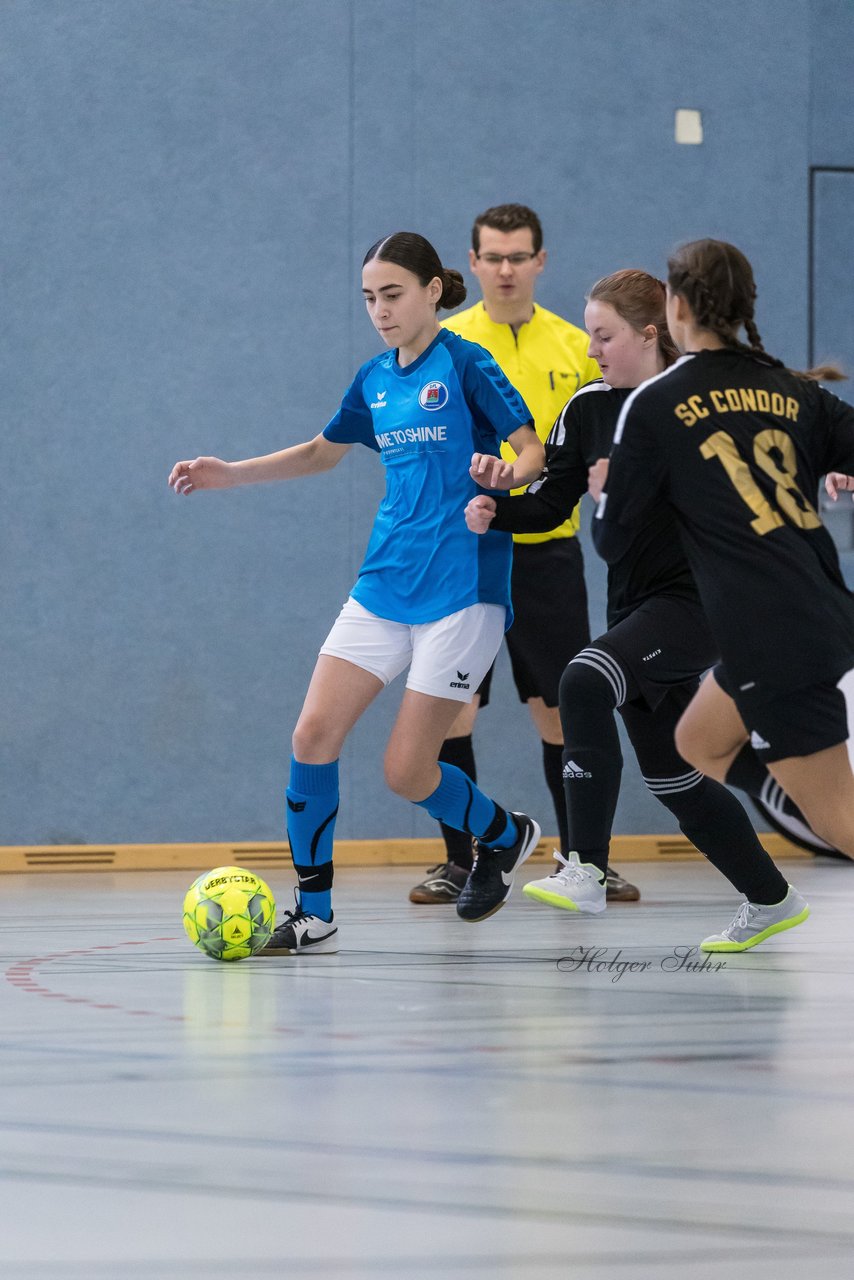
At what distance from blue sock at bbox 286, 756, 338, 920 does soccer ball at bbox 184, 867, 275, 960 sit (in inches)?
5.3

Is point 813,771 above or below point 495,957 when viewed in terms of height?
above

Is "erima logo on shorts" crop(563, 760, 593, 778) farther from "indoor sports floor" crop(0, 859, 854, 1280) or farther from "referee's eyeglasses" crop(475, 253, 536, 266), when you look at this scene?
"referee's eyeglasses" crop(475, 253, 536, 266)

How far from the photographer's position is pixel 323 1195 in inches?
71.2

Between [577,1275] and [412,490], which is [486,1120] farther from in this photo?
[412,490]

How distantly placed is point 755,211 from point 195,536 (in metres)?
2.99

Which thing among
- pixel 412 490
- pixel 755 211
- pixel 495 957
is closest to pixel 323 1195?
pixel 495 957

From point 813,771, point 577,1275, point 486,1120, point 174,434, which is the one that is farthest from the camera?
point 174,434

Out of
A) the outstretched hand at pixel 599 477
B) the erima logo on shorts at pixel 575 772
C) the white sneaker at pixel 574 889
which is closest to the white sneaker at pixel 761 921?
the white sneaker at pixel 574 889

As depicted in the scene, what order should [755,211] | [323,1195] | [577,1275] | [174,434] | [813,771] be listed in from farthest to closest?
[755,211] → [174,434] → [813,771] → [323,1195] → [577,1275]

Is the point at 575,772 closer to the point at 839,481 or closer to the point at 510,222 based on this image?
the point at 839,481

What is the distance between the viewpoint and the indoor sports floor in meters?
1.64

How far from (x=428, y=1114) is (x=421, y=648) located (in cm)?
184

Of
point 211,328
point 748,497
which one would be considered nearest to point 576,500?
point 748,497

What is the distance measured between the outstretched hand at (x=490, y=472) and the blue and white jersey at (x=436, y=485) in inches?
10.1
